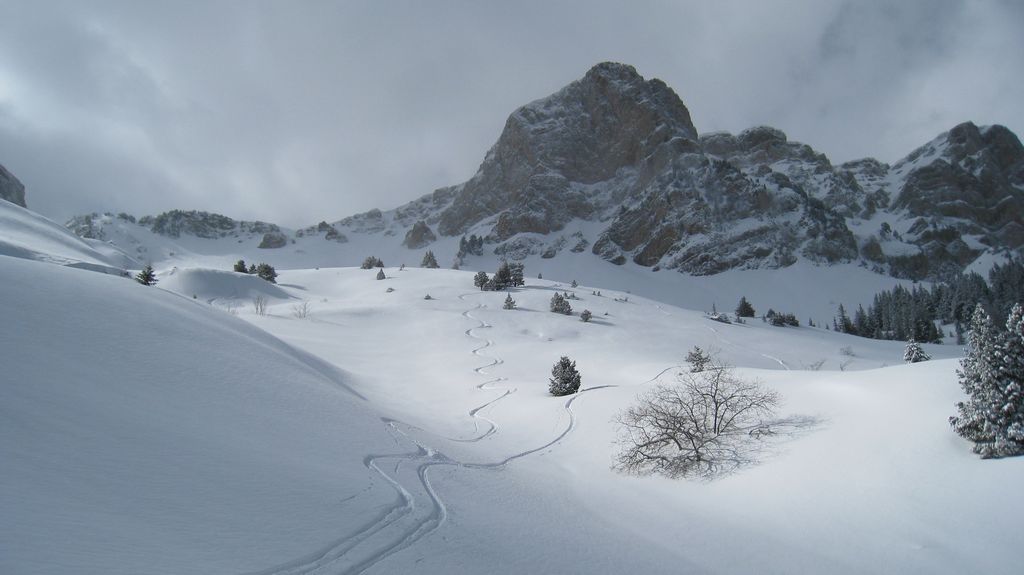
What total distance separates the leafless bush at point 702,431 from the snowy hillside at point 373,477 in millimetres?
579

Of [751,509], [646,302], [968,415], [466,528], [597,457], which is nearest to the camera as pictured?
[466,528]

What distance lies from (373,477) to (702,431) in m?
9.24

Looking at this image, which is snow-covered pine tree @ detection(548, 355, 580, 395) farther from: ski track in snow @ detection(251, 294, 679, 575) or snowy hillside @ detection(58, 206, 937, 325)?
snowy hillside @ detection(58, 206, 937, 325)

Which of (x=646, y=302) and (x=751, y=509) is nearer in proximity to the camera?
(x=751, y=509)

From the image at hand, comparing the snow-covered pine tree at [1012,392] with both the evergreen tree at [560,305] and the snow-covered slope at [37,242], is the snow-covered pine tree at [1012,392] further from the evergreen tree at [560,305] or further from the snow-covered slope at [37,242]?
the evergreen tree at [560,305]

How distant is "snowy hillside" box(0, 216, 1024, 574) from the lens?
4.70 m

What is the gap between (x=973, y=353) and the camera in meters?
9.64

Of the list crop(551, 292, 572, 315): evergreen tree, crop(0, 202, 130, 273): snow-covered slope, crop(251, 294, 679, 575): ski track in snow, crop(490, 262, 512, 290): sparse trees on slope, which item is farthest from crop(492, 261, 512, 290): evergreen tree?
crop(251, 294, 679, 575): ski track in snow

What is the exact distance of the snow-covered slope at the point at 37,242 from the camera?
2089 centimetres

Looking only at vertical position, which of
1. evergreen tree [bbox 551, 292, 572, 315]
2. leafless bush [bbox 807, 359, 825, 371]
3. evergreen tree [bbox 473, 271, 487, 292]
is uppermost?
evergreen tree [bbox 473, 271, 487, 292]

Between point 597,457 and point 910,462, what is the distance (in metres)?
7.32

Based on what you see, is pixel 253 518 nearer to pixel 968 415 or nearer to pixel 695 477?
pixel 695 477

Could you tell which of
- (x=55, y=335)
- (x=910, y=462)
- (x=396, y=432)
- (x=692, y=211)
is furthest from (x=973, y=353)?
(x=692, y=211)

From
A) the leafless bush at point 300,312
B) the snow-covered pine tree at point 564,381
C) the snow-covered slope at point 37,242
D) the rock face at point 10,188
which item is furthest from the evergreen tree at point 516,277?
the rock face at point 10,188
